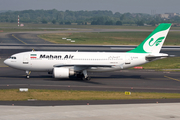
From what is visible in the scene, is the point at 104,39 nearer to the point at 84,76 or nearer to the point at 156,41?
the point at 156,41

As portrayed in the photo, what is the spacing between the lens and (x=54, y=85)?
126 ft

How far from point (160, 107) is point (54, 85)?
1815 cm

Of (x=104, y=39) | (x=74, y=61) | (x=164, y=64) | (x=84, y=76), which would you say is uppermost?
(x=104, y=39)

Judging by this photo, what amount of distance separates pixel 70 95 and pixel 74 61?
12.0 meters

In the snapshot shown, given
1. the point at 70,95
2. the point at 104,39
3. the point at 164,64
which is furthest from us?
the point at 104,39

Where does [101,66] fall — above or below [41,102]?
above

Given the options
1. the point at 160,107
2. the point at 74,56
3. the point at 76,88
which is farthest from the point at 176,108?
the point at 74,56

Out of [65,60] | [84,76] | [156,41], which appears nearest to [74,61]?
[65,60]

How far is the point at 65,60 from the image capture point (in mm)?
42875

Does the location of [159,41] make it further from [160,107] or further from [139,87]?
[160,107]

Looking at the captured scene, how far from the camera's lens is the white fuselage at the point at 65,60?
139ft

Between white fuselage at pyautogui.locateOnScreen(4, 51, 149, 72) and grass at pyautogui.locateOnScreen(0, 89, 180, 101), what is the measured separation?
29.5 ft

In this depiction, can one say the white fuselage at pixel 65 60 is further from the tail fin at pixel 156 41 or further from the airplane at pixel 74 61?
the tail fin at pixel 156 41

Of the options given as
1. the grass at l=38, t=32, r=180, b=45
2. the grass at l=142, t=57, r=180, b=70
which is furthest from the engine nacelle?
the grass at l=38, t=32, r=180, b=45
